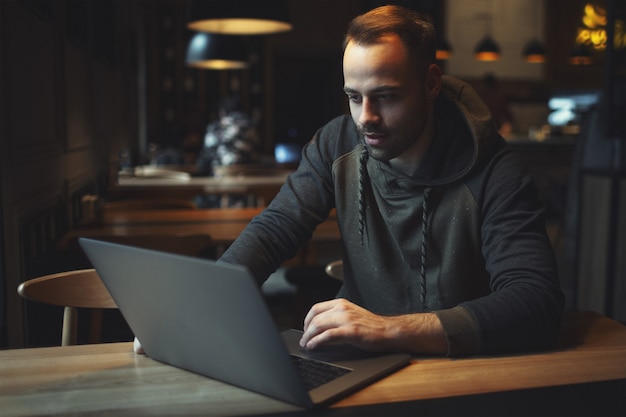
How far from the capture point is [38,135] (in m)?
2.97

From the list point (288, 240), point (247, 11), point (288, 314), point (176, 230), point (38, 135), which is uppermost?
point (247, 11)

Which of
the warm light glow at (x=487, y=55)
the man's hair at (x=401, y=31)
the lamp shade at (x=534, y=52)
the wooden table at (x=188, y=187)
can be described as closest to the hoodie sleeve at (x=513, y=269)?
the man's hair at (x=401, y=31)

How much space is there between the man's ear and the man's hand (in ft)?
1.94

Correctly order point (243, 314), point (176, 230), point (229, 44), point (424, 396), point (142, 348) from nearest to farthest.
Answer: point (243, 314)
point (424, 396)
point (142, 348)
point (176, 230)
point (229, 44)

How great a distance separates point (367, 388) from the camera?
47.5 inches

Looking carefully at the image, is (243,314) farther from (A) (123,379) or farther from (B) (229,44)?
(B) (229,44)

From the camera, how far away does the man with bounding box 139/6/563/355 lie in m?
1.38

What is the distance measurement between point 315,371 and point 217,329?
0.20 metres

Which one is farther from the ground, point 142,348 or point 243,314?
point 243,314

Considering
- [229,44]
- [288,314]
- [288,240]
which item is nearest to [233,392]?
[288,240]

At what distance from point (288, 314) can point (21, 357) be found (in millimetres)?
3473

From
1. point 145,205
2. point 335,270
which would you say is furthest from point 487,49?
point 335,270

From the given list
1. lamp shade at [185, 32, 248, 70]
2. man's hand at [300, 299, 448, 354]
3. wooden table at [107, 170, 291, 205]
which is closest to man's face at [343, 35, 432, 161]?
man's hand at [300, 299, 448, 354]

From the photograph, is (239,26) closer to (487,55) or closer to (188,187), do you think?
(188,187)
